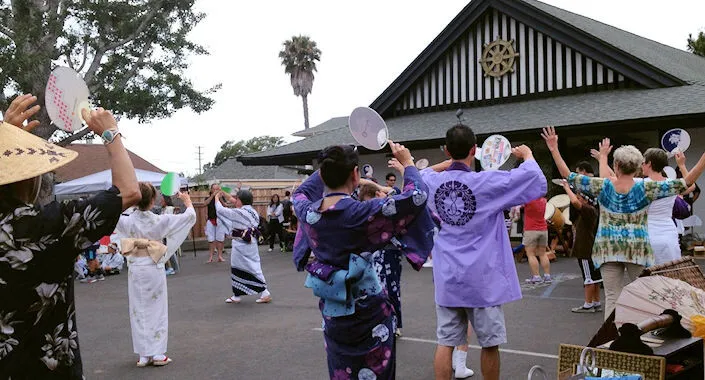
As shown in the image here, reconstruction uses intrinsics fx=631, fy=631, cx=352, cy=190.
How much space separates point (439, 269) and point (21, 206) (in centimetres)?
283

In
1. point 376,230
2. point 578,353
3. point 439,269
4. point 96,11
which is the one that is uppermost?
point 96,11

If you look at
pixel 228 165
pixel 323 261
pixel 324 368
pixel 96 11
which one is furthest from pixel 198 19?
pixel 228 165

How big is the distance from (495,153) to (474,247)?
18.8ft

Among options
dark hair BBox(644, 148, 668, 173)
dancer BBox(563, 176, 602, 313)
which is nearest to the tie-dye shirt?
dark hair BBox(644, 148, 668, 173)

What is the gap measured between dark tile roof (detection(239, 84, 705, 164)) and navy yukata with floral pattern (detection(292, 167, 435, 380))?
419 inches

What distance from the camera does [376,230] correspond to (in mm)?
3004

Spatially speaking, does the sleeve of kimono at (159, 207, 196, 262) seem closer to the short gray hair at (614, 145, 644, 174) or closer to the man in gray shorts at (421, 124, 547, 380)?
the man in gray shorts at (421, 124, 547, 380)

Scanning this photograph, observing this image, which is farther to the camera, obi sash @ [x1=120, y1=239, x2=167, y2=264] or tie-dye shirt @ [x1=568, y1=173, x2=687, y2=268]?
obi sash @ [x1=120, y1=239, x2=167, y2=264]

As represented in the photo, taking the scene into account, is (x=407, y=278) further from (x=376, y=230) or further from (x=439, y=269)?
(x=376, y=230)

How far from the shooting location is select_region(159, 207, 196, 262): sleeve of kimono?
6.07 meters

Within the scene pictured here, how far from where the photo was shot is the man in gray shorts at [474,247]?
4.03m

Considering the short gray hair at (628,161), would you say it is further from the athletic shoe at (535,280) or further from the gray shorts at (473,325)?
the athletic shoe at (535,280)

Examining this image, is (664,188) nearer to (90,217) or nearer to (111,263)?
(90,217)

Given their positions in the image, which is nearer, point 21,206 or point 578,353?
point 21,206
